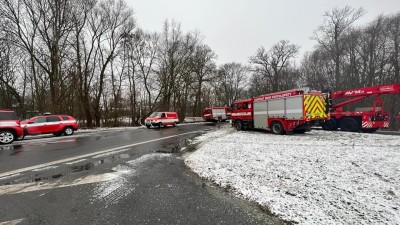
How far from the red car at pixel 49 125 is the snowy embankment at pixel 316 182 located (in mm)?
14799

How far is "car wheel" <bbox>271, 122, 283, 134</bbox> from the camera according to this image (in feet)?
50.7

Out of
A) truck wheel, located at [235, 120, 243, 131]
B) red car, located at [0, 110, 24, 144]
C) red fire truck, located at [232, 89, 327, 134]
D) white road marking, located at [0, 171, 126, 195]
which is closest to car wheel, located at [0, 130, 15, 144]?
red car, located at [0, 110, 24, 144]

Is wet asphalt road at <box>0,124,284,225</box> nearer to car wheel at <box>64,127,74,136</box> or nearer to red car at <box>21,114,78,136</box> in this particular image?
red car at <box>21,114,78,136</box>

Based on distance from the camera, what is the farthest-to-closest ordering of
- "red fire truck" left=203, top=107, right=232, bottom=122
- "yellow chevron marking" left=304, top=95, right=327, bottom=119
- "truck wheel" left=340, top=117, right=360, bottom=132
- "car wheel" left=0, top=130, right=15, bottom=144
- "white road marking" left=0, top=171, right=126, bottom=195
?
1. "red fire truck" left=203, top=107, right=232, bottom=122
2. "truck wheel" left=340, top=117, right=360, bottom=132
3. "yellow chevron marking" left=304, top=95, right=327, bottom=119
4. "car wheel" left=0, top=130, right=15, bottom=144
5. "white road marking" left=0, top=171, right=126, bottom=195

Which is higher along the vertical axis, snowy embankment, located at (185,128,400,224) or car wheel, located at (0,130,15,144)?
car wheel, located at (0,130,15,144)

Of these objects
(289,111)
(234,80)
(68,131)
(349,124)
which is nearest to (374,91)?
(349,124)

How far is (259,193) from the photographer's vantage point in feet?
14.7

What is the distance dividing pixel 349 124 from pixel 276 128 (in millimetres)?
5624

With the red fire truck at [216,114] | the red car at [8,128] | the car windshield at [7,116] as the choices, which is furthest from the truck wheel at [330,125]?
the car windshield at [7,116]

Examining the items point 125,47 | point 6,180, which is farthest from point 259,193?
point 125,47

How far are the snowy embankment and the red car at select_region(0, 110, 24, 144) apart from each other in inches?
518

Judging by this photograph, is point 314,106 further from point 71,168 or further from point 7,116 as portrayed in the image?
point 7,116

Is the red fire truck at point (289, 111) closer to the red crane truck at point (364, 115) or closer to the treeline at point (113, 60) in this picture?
the red crane truck at point (364, 115)

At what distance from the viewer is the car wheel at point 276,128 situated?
15.4 meters
